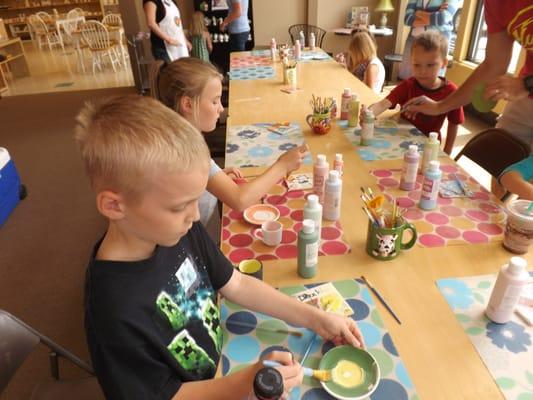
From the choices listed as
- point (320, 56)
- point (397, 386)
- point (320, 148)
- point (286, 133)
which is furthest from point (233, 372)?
point (320, 56)

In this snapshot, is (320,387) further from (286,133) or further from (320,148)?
(286,133)

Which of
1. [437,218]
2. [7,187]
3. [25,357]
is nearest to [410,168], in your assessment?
[437,218]

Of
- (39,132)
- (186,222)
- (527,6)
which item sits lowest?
(39,132)

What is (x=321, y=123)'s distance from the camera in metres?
1.83

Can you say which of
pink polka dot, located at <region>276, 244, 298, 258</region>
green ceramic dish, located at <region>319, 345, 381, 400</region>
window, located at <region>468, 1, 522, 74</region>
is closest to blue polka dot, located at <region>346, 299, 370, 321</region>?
green ceramic dish, located at <region>319, 345, 381, 400</region>

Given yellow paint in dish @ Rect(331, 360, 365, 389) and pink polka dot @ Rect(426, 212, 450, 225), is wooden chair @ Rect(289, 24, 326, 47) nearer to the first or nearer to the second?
pink polka dot @ Rect(426, 212, 450, 225)

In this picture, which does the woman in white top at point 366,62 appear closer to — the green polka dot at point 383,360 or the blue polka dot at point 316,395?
the green polka dot at point 383,360

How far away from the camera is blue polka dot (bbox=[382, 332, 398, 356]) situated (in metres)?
0.80

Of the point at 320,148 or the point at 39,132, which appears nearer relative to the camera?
the point at 320,148

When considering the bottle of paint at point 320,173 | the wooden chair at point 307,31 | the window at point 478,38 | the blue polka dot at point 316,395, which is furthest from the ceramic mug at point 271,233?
the wooden chair at point 307,31

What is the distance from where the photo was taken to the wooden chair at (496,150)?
5.08ft

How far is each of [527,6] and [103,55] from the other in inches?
327

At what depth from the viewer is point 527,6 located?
147 centimetres

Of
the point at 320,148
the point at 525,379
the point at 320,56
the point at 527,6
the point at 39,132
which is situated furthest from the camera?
the point at 39,132
